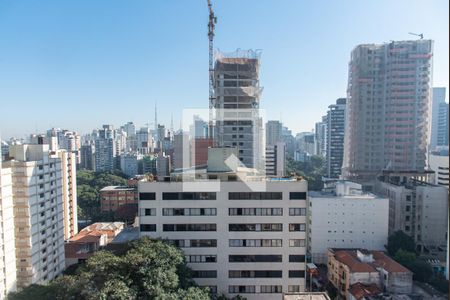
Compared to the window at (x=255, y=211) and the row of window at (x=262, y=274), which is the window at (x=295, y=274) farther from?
the window at (x=255, y=211)

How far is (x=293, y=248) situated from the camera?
9.01 meters

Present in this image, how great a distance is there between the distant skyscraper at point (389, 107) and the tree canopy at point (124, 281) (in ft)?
71.3

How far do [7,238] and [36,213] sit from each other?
152 centimetres

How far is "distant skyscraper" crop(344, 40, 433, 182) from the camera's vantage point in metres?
22.7

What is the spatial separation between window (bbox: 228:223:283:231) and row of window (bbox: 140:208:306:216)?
13.9 inches

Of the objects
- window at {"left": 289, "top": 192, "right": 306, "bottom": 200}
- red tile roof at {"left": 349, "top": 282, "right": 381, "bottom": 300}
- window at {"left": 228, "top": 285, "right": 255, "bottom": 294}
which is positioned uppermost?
window at {"left": 289, "top": 192, "right": 306, "bottom": 200}

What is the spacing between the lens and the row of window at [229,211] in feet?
29.4

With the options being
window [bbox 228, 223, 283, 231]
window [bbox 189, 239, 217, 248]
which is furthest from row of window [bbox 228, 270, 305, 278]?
window [bbox 228, 223, 283, 231]

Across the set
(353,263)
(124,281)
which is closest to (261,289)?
(124,281)

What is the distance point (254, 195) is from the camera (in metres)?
8.99

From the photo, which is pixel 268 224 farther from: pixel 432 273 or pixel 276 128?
pixel 276 128

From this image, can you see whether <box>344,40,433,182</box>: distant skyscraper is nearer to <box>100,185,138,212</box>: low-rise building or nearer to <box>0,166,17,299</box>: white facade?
<box>100,185,138,212</box>: low-rise building

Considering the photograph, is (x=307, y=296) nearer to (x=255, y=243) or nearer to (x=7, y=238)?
(x=255, y=243)

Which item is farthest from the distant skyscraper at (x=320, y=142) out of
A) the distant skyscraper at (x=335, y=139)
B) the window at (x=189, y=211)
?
the window at (x=189, y=211)
